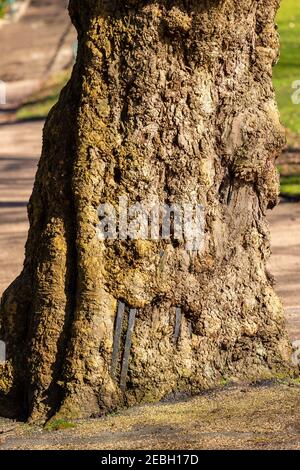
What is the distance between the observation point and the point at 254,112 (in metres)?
5.90

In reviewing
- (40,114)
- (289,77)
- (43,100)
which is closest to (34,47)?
(43,100)

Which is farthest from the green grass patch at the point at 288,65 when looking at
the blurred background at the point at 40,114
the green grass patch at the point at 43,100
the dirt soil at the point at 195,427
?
the dirt soil at the point at 195,427

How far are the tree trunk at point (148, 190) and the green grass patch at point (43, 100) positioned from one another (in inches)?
593

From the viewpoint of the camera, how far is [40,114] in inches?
874

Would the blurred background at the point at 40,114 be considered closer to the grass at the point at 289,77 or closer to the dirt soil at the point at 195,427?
the grass at the point at 289,77

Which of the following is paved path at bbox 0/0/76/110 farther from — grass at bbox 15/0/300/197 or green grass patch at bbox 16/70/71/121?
grass at bbox 15/0/300/197

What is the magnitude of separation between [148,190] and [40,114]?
16.7 meters

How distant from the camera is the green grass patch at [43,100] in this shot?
73.0ft

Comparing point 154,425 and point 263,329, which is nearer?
point 154,425

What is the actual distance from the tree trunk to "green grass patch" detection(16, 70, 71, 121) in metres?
15.1
